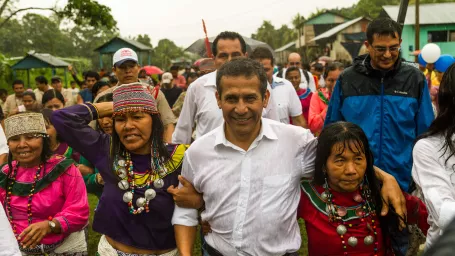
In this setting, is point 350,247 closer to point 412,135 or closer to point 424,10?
point 412,135

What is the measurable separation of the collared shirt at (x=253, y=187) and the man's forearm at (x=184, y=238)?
0.11 metres

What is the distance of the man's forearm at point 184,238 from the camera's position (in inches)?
112

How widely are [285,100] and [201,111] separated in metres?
1.15

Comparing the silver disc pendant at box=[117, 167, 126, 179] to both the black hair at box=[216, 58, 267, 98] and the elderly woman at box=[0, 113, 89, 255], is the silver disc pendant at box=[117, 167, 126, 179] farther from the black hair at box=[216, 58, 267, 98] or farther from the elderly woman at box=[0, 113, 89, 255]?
the black hair at box=[216, 58, 267, 98]

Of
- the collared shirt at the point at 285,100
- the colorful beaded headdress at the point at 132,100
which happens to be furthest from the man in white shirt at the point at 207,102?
the colorful beaded headdress at the point at 132,100

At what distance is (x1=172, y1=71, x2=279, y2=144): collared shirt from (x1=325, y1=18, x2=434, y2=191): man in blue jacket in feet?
2.93

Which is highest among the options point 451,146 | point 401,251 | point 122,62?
point 122,62

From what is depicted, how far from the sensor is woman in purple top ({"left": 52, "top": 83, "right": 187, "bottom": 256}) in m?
3.02

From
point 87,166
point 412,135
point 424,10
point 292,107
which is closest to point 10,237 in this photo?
point 87,166

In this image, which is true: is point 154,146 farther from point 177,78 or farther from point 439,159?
point 177,78

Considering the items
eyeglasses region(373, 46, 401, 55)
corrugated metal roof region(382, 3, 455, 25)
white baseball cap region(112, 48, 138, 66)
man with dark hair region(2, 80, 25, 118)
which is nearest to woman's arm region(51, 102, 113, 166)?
eyeglasses region(373, 46, 401, 55)

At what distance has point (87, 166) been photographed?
446cm

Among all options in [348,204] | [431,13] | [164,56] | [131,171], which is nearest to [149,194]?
[131,171]

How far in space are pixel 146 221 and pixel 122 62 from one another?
9.87ft
